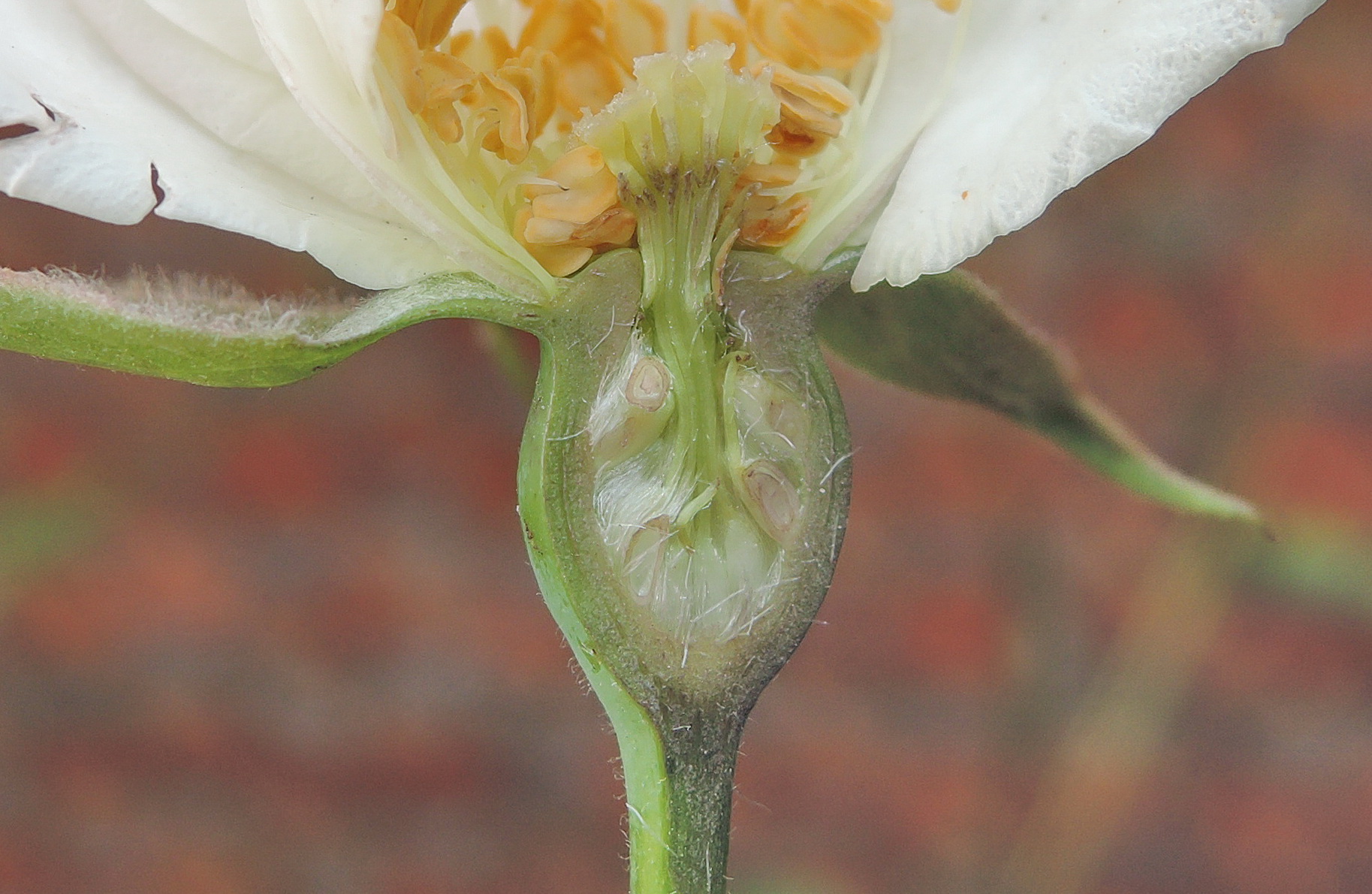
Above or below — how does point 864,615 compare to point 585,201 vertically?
Answer: below

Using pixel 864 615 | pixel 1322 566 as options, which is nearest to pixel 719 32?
pixel 864 615

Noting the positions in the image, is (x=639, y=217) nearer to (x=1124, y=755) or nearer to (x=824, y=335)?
(x=824, y=335)

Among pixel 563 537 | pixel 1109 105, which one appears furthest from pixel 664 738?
pixel 1109 105

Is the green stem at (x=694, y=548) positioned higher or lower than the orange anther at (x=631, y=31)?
lower

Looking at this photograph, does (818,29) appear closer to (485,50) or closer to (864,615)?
(485,50)

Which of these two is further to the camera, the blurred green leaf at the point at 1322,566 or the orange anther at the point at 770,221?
the blurred green leaf at the point at 1322,566

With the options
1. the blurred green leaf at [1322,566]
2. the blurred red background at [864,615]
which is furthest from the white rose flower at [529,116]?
the blurred green leaf at [1322,566]

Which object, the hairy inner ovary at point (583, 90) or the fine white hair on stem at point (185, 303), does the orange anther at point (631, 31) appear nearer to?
the hairy inner ovary at point (583, 90)
